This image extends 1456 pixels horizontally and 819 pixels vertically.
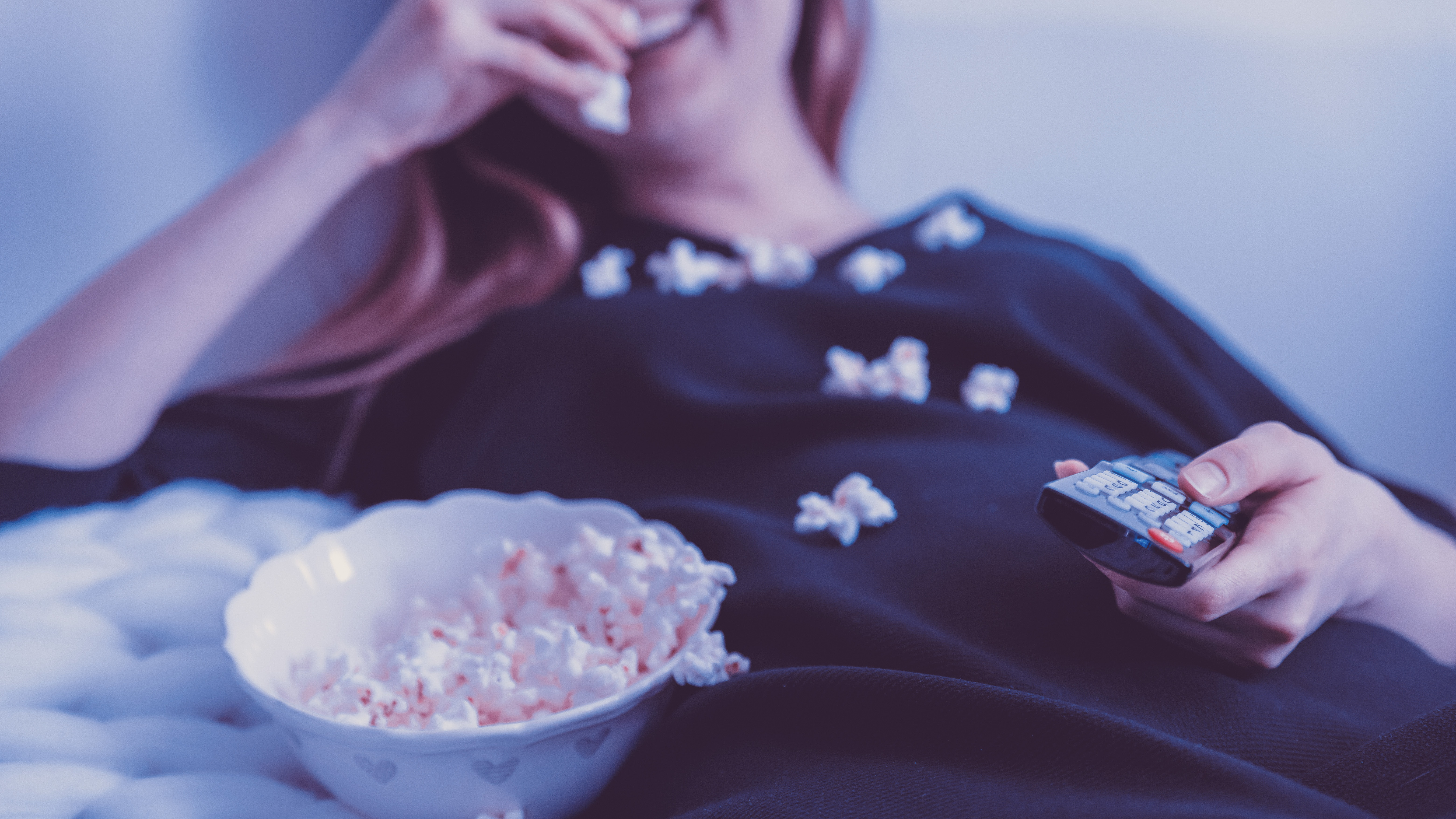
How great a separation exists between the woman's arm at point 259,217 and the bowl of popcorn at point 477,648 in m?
0.32

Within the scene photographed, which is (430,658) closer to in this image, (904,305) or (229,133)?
(904,305)

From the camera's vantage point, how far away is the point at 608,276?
1013 mm

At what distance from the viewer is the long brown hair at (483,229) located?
3.31 feet

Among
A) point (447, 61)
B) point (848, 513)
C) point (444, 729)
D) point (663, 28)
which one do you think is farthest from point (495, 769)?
point (663, 28)

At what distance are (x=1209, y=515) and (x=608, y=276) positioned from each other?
2.24ft

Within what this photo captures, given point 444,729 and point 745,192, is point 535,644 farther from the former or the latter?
point 745,192

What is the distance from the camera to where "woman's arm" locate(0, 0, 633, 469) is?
0.77 meters

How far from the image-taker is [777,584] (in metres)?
0.61

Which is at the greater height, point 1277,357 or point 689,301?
point 689,301

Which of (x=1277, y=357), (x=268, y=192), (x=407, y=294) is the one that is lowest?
(x=1277, y=357)

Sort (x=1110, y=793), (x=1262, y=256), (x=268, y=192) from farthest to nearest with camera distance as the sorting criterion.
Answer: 1. (x=1262, y=256)
2. (x=268, y=192)
3. (x=1110, y=793)

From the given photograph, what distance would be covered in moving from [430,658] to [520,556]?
10cm

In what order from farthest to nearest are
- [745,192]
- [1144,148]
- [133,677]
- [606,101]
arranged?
[1144,148], [745,192], [606,101], [133,677]

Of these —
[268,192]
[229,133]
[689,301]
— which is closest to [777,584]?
[689,301]
